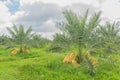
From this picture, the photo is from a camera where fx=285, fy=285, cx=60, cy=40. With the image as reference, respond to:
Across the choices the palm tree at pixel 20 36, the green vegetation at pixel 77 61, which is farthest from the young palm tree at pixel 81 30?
the palm tree at pixel 20 36

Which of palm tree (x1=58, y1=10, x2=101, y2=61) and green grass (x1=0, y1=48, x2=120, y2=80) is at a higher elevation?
palm tree (x1=58, y1=10, x2=101, y2=61)

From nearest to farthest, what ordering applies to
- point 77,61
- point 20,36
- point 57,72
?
point 57,72, point 77,61, point 20,36

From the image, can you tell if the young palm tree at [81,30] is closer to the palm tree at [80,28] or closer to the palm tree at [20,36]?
the palm tree at [80,28]

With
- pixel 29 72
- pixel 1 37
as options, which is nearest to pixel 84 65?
pixel 29 72

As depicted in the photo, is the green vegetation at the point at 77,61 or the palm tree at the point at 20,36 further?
the palm tree at the point at 20,36

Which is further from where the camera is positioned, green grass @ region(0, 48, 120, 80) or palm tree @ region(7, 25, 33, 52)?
palm tree @ region(7, 25, 33, 52)

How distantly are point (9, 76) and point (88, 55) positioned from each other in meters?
7.59

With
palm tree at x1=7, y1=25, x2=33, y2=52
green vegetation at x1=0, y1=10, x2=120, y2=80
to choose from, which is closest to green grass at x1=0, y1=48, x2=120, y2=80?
green vegetation at x1=0, y1=10, x2=120, y2=80

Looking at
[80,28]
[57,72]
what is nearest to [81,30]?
[80,28]

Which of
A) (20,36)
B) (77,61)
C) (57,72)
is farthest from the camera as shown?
(20,36)

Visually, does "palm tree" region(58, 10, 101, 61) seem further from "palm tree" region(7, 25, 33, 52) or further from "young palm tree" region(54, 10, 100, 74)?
"palm tree" region(7, 25, 33, 52)

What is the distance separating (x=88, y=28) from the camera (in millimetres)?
25172

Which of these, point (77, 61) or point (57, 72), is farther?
point (77, 61)

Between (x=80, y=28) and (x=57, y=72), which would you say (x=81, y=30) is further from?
(x=57, y=72)
